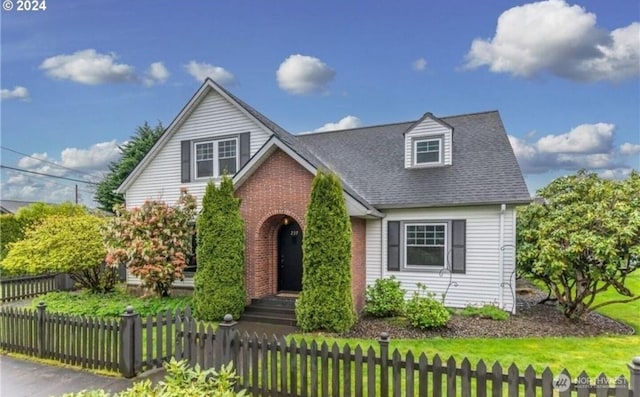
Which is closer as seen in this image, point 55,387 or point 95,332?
point 55,387

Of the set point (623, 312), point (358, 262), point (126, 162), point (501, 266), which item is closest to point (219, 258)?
point (358, 262)

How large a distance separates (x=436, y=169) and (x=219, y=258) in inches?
310

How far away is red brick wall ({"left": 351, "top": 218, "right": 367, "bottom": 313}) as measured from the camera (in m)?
10.7

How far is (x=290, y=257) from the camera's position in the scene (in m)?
11.6

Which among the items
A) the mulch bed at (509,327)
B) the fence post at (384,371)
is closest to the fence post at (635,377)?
the fence post at (384,371)

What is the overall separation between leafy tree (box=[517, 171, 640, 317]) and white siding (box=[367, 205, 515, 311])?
62 centimetres

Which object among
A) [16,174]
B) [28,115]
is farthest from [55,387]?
[16,174]

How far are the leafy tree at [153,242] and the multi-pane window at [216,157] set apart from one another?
1.63 m

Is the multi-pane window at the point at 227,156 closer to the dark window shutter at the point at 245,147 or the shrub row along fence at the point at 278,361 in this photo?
the dark window shutter at the point at 245,147

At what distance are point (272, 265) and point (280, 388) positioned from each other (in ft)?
20.9

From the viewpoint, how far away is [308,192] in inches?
405

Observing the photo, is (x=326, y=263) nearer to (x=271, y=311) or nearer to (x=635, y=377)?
(x=271, y=311)

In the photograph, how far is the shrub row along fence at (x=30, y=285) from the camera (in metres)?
12.9

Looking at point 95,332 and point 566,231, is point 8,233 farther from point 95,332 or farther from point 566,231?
point 566,231
